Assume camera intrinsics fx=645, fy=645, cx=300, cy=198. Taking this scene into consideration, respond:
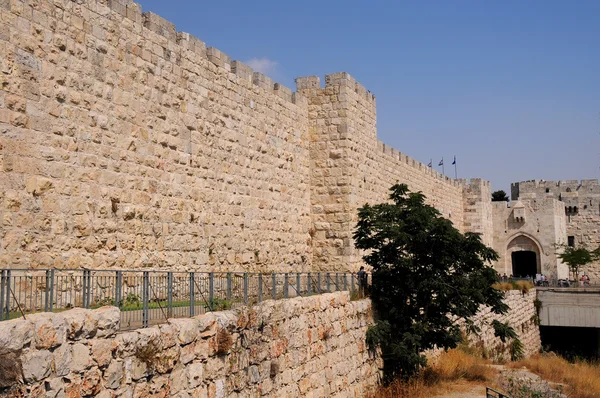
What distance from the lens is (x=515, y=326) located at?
20.6 meters

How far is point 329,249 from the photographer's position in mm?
14078

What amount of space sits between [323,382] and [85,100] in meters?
4.93

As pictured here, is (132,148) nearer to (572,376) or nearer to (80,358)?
(80,358)

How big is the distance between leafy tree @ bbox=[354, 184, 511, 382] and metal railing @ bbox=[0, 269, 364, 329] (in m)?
1.44

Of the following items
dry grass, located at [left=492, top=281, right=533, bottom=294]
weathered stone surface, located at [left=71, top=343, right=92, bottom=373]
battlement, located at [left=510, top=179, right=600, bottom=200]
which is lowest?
dry grass, located at [left=492, top=281, right=533, bottom=294]

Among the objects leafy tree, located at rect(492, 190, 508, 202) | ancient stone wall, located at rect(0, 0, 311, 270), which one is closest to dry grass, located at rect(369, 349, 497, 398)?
ancient stone wall, located at rect(0, 0, 311, 270)

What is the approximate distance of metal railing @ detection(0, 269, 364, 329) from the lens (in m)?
5.98

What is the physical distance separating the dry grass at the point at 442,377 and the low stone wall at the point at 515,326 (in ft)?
8.89

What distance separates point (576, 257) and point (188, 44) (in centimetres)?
2311

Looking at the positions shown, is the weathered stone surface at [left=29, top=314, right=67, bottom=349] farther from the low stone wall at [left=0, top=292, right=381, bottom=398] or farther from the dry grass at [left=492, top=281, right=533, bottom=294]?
the dry grass at [left=492, top=281, right=533, bottom=294]

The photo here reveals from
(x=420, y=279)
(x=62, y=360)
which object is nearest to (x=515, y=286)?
(x=420, y=279)

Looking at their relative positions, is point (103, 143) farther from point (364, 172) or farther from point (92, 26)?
point (364, 172)

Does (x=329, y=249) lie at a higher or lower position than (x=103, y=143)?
lower

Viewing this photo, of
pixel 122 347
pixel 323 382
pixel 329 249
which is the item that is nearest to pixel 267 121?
pixel 329 249
